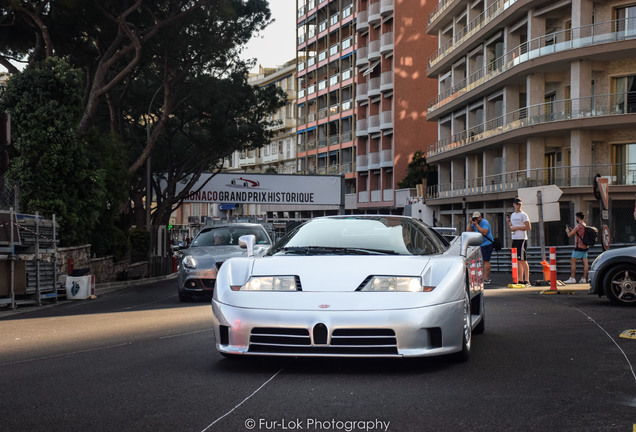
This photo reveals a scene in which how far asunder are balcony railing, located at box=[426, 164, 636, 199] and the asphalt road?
28528 mm

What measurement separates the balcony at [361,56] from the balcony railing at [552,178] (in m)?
24.2

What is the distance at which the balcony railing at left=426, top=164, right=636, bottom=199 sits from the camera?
3603 cm

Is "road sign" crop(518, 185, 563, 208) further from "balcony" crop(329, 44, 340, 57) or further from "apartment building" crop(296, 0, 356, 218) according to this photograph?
"balcony" crop(329, 44, 340, 57)

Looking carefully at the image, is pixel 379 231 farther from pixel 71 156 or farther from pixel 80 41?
pixel 80 41

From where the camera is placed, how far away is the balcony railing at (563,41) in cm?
3528

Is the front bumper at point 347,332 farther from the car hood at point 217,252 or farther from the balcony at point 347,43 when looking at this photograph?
the balcony at point 347,43

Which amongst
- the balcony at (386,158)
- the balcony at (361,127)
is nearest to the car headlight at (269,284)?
the balcony at (386,158)

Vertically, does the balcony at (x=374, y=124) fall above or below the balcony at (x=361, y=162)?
above

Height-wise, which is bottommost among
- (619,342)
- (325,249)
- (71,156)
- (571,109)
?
(619,342)

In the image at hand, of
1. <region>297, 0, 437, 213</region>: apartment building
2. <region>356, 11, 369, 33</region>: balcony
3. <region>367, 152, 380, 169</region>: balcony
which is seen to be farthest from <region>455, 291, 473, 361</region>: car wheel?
<region>356, 11, 369, 33</region>: balcony

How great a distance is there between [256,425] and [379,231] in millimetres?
3140

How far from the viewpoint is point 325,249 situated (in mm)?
6988

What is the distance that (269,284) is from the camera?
20.5ft

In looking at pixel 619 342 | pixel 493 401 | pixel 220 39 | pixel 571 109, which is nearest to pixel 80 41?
pixel 220 39
